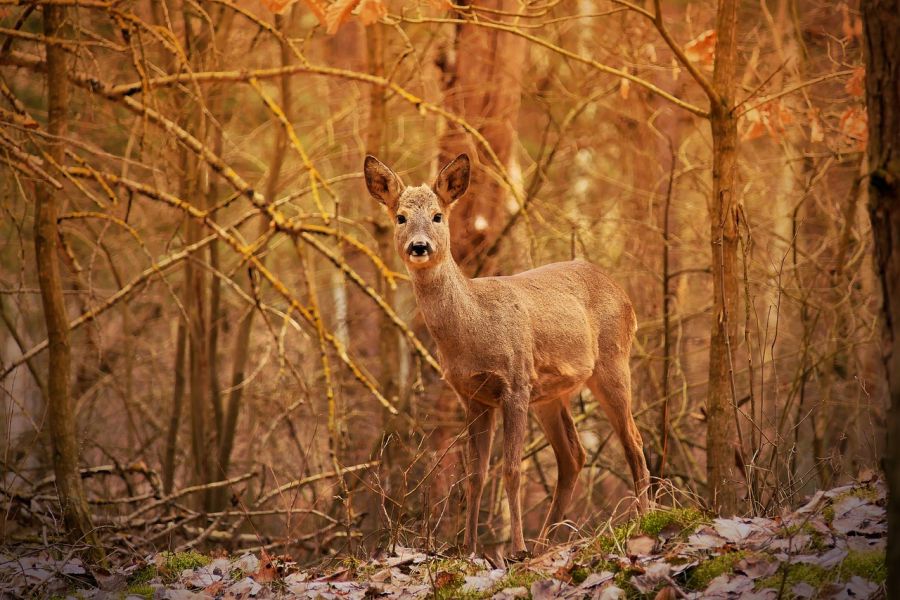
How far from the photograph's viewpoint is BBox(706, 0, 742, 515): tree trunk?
653cm

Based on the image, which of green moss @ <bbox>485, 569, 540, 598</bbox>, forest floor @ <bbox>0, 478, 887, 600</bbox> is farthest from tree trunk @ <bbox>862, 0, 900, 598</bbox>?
green moss @ <bbox>485, 569, 540, 598</bbox>

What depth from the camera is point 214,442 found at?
10578 millimetres

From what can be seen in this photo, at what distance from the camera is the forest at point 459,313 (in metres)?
5.19

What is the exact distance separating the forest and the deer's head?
23mm

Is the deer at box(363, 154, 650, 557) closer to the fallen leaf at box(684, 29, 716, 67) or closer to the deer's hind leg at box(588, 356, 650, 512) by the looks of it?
the deer's hind leg at box(588, 356, 650, 512)

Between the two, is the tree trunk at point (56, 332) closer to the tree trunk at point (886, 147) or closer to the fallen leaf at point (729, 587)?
the fallen leaf at point (729, 587)

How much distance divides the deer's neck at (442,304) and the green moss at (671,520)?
1611 mm

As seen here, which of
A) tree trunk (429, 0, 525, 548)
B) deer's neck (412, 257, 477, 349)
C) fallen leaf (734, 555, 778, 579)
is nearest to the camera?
fallen leaf (734, 555, 778, 579)

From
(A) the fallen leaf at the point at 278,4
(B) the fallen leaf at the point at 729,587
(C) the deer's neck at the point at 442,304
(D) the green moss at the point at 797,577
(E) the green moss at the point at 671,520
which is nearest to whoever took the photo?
(D) the green moss at the point at 797,577

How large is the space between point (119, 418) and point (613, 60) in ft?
26.6

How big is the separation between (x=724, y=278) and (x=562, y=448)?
168 centimetres

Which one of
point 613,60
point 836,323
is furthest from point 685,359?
point 613,60

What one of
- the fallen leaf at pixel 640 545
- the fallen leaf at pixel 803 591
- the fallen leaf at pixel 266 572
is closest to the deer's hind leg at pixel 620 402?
the fallen leaf at pixel 640 545

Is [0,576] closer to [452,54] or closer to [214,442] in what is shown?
[214,442]
